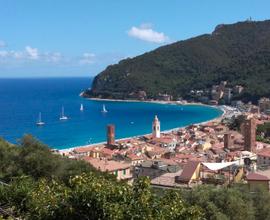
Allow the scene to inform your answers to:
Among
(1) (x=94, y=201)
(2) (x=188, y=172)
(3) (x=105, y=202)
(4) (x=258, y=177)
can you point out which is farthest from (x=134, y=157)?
(3) (x=105, y=202)

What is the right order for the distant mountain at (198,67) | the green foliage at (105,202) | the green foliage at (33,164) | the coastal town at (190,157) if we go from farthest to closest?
1. the distant mountain at (198,67)
2. the coastal town at (190,157)
3. the green foliage at (33,164)
4. the green foliage at (105,202)

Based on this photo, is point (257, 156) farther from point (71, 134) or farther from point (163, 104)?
point (163, 104)

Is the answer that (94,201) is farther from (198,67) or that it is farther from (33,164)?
(198,67)

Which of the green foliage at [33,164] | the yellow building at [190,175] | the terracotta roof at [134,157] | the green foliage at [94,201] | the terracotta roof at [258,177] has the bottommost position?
the terracotta roof at [134,157]

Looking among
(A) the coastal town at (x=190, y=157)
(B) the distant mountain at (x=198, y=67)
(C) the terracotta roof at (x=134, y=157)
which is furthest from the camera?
(B) the distant mountain at (x=198, y=67)

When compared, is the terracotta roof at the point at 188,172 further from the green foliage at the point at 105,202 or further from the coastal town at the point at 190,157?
the green foliage at the point at 105,202

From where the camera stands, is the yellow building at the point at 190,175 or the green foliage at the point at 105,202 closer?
the green foliage at the point at 105,202

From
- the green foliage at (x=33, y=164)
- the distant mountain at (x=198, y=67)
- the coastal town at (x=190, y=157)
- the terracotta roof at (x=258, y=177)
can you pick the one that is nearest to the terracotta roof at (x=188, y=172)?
the coastal town at (x=190, y=157)
